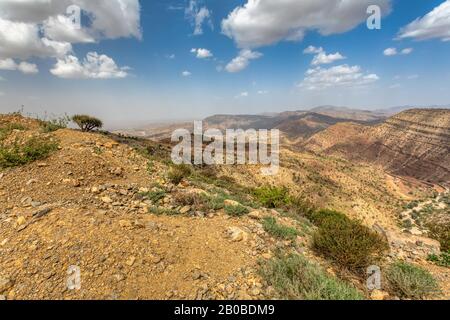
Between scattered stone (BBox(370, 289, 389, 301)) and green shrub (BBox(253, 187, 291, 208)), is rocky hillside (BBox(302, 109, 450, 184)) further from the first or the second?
scattered stone (BBox(370, 289, 389, 301))

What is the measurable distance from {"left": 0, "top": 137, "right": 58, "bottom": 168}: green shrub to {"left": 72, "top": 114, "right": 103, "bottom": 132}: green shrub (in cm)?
928

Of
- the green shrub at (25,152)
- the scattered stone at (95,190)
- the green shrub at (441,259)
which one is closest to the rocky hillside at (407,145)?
the green shrub at (441,259)

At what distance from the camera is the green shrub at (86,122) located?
16797 millimetres

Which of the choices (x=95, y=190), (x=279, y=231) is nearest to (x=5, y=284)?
(x=95, y=190)

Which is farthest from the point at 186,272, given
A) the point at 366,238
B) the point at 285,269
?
the point at 366,238

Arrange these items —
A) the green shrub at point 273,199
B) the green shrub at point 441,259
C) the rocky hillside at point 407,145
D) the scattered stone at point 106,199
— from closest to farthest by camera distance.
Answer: the scattered stone at point 106,199
the green shrub at point 441,259
the green shrub at point 273,199
the rocky hillside at point 407,145

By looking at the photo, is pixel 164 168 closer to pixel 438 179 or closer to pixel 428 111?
pixel 438 179

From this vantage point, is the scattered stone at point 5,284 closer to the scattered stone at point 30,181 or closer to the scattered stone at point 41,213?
the scattered stone at point 41,213

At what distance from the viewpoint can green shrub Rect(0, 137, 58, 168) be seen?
268 inches

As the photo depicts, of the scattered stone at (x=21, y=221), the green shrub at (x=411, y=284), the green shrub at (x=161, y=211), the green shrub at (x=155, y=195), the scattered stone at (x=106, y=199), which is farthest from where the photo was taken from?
the green shrub at (x=155, y=195)

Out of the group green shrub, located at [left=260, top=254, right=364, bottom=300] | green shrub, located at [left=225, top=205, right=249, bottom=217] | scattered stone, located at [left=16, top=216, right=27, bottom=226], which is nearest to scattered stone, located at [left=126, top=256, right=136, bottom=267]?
green shrub, located at [left=260, top=254, right=364, bottom=300]

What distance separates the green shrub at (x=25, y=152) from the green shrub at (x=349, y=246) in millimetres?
7921
